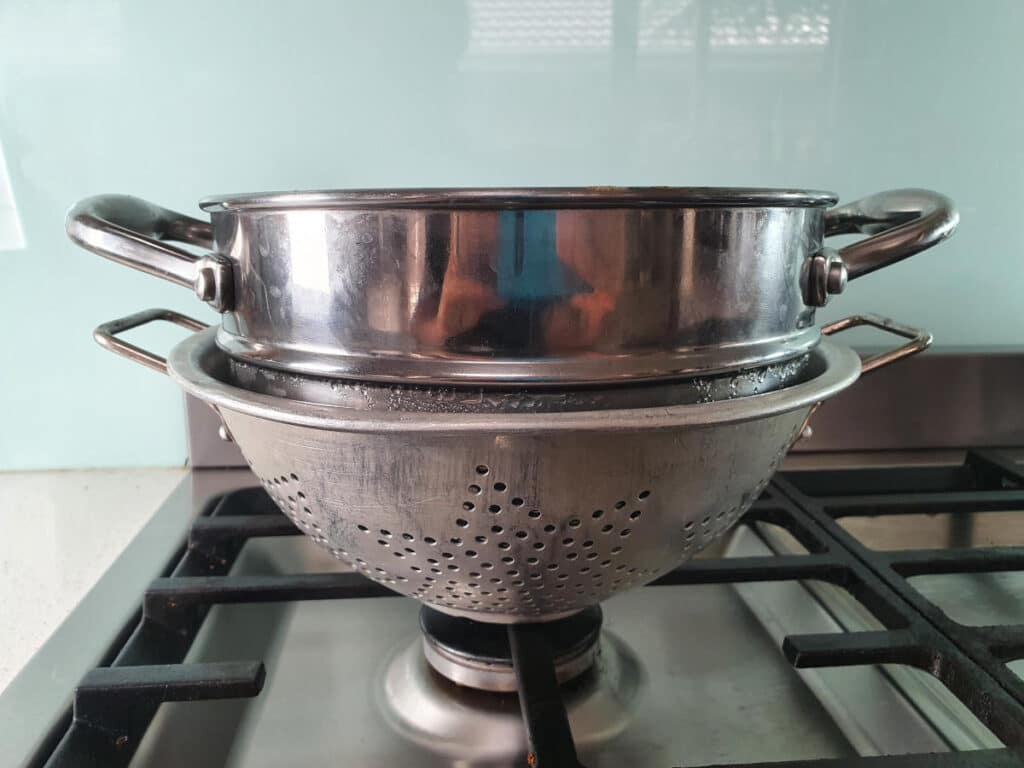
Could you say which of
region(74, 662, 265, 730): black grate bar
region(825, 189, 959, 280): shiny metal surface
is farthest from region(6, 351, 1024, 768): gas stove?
region(825, 189, 959, 280): shiny metal surface

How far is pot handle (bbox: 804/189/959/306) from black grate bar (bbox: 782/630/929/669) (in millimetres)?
188

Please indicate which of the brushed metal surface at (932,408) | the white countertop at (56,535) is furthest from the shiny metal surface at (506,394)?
the brushed metal surface at (932,408)

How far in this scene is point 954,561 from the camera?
0.51m

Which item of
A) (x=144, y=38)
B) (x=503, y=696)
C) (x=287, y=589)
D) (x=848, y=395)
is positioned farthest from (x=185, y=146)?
(x=848, y=395)

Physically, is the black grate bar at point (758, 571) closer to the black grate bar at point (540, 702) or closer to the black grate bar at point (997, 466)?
the black grate bar at point (540, 702)

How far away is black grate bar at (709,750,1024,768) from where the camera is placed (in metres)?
0.34

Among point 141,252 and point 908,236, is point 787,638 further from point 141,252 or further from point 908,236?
point 141,252

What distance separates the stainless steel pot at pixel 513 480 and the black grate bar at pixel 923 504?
0.26 m

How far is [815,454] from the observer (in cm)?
74

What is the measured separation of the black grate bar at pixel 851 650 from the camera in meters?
0.41

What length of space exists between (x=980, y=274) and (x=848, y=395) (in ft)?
0.63

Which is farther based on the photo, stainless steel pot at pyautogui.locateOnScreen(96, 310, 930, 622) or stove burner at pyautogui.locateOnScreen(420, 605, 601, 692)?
stove burner at pyautogui.locateOnScreen(420, 605, 601, 692)

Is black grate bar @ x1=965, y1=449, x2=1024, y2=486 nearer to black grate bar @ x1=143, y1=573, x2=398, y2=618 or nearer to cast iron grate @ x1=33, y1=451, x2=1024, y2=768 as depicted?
cast iron grate @ x1=33, y1=451, x2=1024, y2=768

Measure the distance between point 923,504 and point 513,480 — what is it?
1.44 ft
